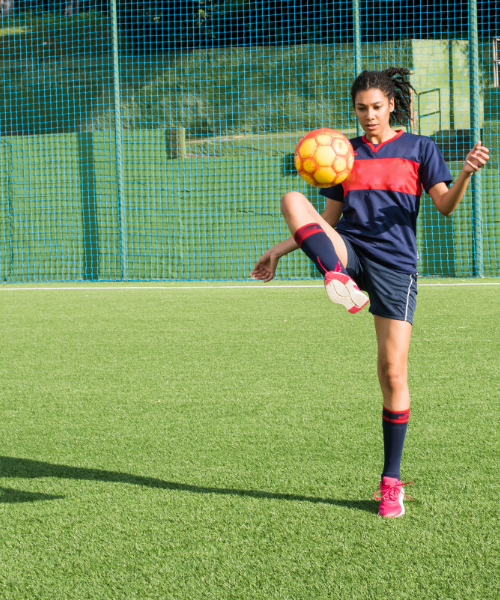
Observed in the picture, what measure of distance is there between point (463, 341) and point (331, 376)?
1.55 meters

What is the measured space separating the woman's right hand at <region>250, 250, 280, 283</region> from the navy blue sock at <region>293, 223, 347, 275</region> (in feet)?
1.30

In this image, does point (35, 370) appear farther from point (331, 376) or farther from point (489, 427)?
point (489, 427)

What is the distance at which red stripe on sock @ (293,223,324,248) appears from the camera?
2400 mm

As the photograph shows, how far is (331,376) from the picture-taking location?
436cm

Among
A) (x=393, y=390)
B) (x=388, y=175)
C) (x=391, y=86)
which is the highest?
(x=391, y=86)

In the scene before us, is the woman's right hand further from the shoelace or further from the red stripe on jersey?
the shoelace

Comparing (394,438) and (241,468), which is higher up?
(394,438)

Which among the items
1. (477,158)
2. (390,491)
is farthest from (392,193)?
(390,491)

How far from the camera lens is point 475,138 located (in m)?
9.95

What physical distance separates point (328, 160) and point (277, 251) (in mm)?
456

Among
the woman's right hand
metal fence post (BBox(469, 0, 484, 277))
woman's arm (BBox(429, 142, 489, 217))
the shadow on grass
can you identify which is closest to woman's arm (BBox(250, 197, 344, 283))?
the woman's right hand

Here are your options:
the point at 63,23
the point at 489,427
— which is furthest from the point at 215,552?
the point at 63,23

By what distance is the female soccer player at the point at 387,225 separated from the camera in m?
2.52

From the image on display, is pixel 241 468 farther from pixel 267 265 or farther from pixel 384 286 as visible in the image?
pixel 384 286
